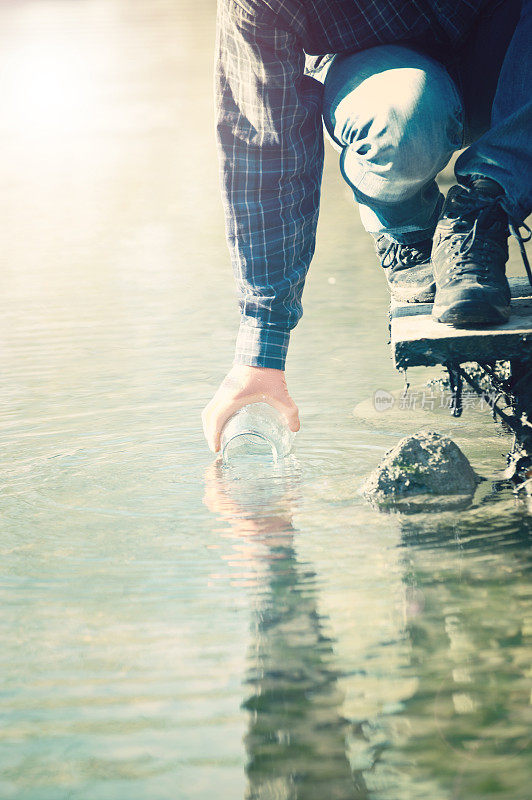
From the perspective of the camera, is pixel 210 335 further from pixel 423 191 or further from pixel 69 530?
A: pixel 69 530

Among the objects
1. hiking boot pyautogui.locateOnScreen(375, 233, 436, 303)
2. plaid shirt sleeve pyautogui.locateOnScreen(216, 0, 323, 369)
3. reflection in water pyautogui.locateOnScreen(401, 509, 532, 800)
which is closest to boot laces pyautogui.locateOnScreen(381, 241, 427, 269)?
hiking boot pyautogui.locateOnScreen(375, 233, 436, 303)

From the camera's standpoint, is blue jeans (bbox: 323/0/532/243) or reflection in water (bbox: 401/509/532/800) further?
blue jeans (bbox: 323/0/532/243)

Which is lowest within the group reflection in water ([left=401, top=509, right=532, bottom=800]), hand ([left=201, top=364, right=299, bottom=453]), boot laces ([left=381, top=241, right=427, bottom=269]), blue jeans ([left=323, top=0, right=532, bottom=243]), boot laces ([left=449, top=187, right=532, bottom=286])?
hand ([left=201, top=364, right=299, bottom=453])

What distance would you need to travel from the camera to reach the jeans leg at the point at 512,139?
1.31 meters

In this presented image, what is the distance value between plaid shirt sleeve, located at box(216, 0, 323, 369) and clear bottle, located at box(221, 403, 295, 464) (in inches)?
3.1

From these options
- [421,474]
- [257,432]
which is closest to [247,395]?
[257,432]

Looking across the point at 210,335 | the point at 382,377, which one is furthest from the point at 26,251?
the point at 382,377

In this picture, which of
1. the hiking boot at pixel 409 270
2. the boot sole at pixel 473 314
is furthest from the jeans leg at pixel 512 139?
the hiking boot at pixel 409 270

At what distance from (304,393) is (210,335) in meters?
0.72

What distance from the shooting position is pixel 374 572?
3.56ft

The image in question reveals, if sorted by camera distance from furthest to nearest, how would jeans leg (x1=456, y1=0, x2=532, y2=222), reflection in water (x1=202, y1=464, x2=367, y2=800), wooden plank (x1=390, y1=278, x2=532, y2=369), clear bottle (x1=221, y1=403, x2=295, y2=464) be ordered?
clear bottle (x1=221, y1=403, x2=295, y2=464) < jeans leg (x1=456, y1=0, x2=532, y2=222) < wooden plank (x1=390, y1=278, x2=532, y2=369) < reflection in water (x1=202, y1=464, x2=367, y2=800)

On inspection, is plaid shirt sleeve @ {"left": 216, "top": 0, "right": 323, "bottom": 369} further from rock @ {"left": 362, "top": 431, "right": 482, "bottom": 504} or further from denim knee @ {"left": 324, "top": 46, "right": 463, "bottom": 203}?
rock @ {"left": 362, "top": 431, "right": 482, "bottom": 504}

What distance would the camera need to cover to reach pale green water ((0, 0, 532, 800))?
0.73 meters

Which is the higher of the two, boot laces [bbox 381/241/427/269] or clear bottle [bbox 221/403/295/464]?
boot laces [bbox 381/241/427/269]
